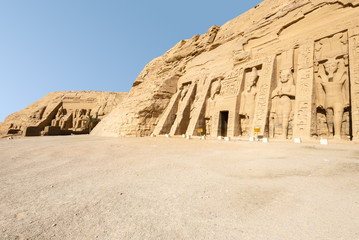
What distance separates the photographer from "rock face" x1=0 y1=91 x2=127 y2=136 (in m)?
30.9

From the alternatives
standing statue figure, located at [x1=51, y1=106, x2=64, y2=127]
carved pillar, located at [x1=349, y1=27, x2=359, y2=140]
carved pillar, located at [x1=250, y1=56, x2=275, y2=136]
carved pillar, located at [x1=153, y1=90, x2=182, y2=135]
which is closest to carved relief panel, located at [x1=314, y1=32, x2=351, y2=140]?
carved pillar, located at [x1=349, y1=27, x2=359, y2=140]

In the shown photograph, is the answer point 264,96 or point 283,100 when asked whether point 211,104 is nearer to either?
point 264,96

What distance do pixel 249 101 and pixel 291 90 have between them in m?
2.28

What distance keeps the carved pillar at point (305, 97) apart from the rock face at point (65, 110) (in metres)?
29.6

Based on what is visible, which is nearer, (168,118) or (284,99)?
(284,99)


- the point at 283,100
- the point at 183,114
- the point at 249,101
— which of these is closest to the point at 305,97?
the point at 283,100

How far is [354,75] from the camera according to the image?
277 inches

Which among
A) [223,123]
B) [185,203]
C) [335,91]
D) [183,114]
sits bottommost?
[185,203]

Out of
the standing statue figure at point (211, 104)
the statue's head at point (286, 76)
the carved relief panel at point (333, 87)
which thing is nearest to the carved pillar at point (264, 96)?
the statue's head at point (286, 76)

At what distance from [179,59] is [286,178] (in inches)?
685

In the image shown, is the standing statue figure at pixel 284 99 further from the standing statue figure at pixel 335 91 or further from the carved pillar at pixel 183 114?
the carved pillar at pixel 183 114

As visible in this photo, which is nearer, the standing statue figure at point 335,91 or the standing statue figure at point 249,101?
the standing statue figure at point 335,91

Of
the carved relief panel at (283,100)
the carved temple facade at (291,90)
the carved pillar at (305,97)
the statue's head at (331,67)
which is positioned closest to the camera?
the carved temple facade at (291,90)

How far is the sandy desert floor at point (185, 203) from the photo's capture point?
4.44ft
